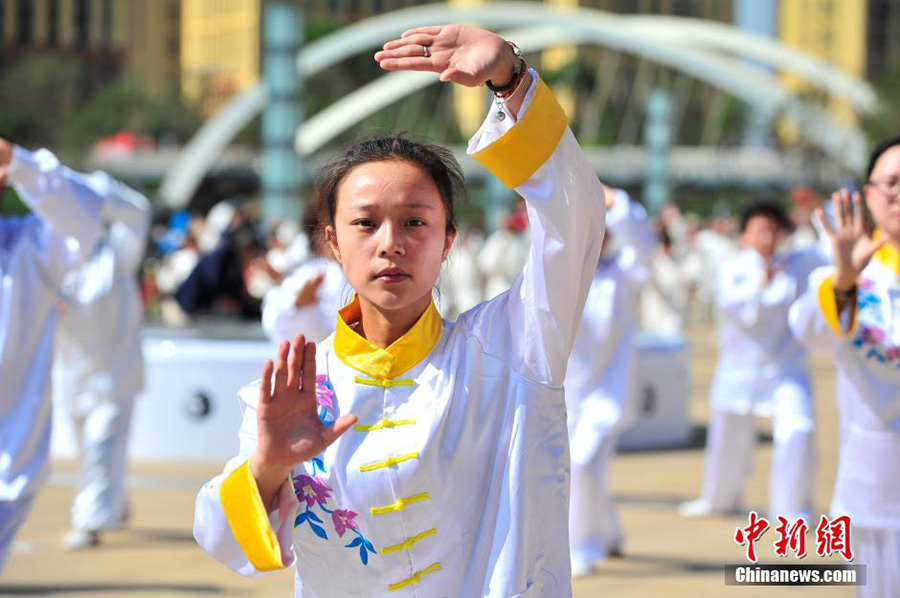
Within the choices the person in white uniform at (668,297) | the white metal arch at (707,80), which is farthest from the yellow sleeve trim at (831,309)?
the white metal arch at (707,80)

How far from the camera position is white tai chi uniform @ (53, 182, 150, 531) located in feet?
27.0

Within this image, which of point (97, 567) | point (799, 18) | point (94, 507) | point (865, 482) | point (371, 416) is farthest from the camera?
point (799, 18)

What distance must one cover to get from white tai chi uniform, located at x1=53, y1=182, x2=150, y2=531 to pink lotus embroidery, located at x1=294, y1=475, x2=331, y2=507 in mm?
5380

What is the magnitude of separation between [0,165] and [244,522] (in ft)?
10.2

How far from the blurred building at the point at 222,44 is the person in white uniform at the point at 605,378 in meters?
88.4

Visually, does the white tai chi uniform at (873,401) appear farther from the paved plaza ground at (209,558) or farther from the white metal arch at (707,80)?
the white metal arch at (707,80)

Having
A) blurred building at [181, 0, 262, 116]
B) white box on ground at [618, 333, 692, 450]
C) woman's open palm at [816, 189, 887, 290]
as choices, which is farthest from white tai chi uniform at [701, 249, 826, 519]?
blurred building at [181, 0, 262, 116]

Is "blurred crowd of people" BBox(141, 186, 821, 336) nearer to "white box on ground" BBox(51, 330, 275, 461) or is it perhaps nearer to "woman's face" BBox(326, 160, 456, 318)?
"white box on ground" BBox(51, 330, 275, 461)

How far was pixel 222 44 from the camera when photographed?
105938mm

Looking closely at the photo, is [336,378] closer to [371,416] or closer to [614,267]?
[371,416]

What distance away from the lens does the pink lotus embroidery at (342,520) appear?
2.95m

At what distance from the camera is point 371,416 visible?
297cm

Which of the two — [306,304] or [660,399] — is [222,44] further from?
[306,304]

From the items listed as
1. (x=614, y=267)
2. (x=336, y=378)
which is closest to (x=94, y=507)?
(x=614, y=267)
